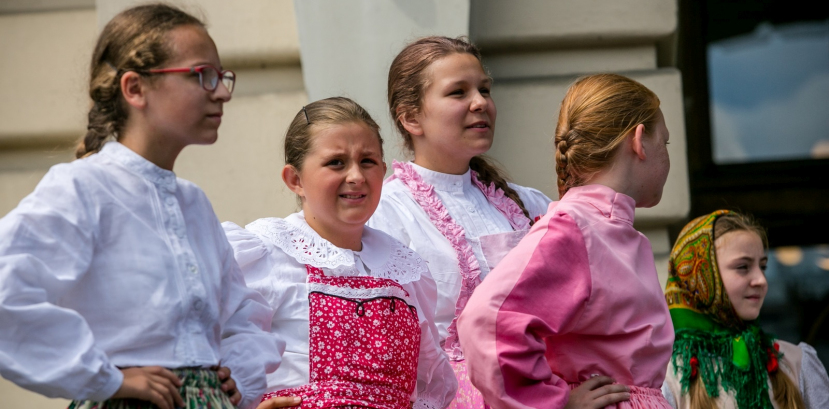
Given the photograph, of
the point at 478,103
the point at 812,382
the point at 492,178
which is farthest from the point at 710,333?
the point at 478,103

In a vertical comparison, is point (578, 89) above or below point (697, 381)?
above

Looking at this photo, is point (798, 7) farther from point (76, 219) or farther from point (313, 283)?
point (76, 219)

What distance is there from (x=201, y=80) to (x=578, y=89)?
0.90 m

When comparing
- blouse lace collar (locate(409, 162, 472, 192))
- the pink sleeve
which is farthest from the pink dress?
blouse lace collar (locate(409, 162, 472, 192))

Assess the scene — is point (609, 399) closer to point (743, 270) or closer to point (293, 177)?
point (293, 177)

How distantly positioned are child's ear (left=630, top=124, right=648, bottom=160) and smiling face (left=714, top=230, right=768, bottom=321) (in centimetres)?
128

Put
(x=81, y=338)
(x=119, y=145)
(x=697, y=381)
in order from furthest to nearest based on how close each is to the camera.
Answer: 1. (x=697, y=381)
2. (x=119, y=145)
3. (x=81, y=338)

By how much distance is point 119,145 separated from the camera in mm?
1911

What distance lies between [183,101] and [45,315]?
1.63 ft

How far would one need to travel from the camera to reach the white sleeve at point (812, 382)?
10.8 feet

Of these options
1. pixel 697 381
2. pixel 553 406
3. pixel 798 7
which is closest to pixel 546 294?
pixel 553 406

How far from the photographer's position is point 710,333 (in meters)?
3.29

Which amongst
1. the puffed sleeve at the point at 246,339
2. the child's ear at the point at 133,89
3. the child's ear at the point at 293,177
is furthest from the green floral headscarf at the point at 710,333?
the child's ear at the point at 133,89

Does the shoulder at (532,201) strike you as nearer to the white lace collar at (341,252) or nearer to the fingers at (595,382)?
the white lace collar at (341,252)
